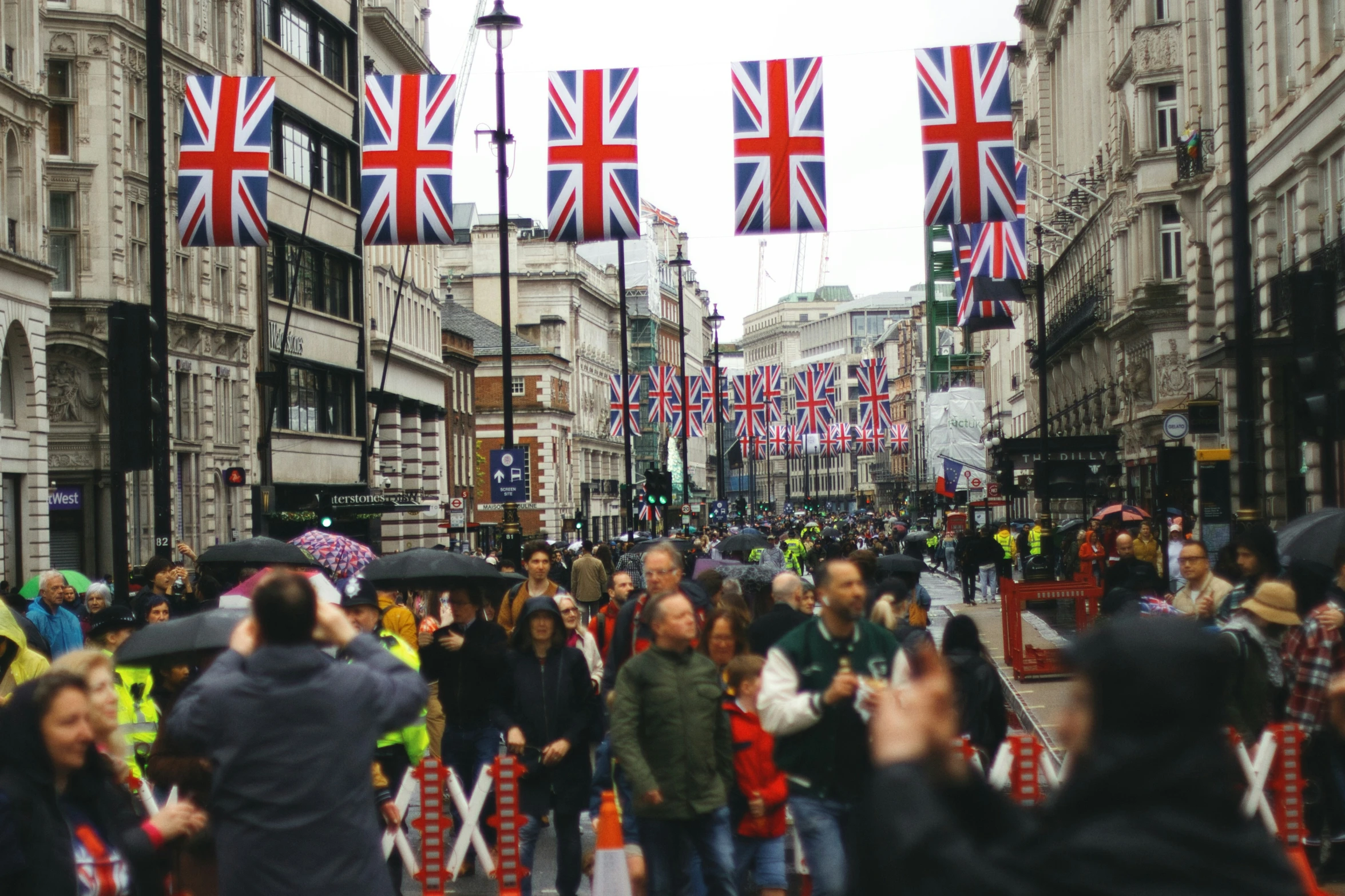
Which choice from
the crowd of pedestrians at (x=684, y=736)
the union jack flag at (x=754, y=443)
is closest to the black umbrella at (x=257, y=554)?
the crowd of pedestrians at (x=684, y=736)

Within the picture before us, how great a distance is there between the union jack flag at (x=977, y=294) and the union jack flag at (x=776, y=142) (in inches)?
757

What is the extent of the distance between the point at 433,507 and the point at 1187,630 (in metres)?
58.4

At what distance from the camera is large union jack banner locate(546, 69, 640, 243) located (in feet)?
79.8

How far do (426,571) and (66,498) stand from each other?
2257 centimetres

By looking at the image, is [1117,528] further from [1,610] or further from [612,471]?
[612,471]

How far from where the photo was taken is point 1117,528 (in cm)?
2811

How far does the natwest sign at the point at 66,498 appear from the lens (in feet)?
113

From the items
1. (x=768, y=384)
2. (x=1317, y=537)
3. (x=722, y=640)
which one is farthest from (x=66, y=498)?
(x=768, y=384)

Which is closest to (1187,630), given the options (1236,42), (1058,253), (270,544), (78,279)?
(1236,42)

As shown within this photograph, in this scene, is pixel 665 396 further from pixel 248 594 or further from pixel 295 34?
pixel 248 594

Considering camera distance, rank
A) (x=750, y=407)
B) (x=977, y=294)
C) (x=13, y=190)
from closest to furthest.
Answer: (x=13, y=190)
(x=977, y=294)
(x=750, y=407)

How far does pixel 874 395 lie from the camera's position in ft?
224

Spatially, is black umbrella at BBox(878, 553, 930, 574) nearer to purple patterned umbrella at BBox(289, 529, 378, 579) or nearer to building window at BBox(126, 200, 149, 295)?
purple patterned umbrella at BBox(289, 529, 378, 579)

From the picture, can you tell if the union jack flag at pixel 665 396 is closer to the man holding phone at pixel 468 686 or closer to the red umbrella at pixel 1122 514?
the red umbrella at pixel 1122 514
